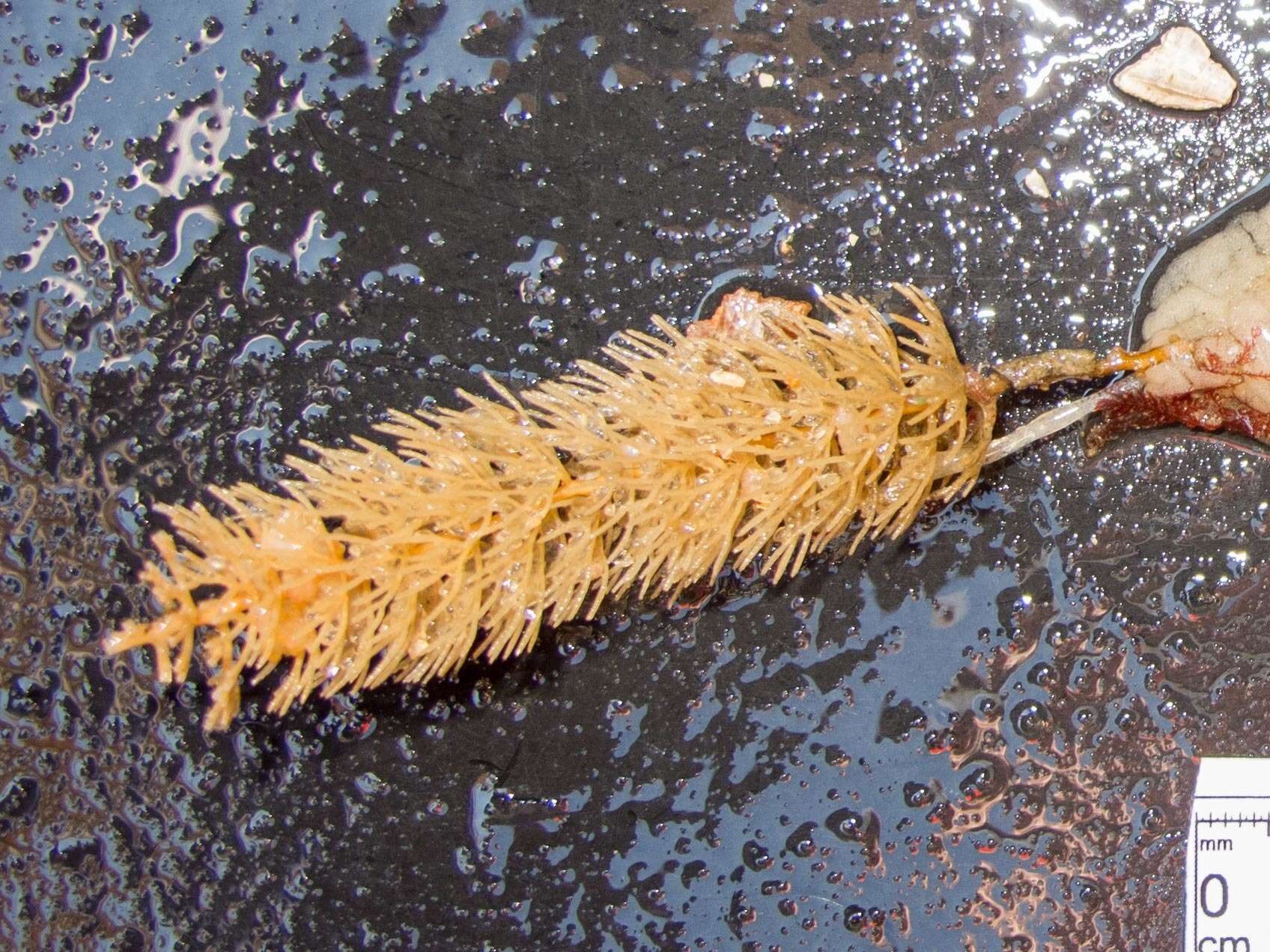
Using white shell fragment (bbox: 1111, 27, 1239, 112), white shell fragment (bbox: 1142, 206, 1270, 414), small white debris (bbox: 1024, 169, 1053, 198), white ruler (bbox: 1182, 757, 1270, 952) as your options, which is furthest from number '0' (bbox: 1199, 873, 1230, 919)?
white shell fragment (bbox: 1111, 27, 1239, 112)

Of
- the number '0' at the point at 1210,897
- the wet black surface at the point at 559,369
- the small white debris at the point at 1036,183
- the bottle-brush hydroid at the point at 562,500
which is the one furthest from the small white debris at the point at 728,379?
the number '0' at the point at 1210,897

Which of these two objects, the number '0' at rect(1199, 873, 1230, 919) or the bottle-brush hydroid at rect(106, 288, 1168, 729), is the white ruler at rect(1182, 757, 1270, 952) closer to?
the number '0' at rect(1199, 873, 1230, 919)

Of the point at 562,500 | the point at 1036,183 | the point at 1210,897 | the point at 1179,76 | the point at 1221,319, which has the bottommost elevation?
the point at 1210,897

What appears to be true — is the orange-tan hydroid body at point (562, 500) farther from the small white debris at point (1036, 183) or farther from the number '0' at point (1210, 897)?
the number '0' at point (1210, 897)

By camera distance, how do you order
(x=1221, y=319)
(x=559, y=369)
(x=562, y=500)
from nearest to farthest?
(x=562, y=500)
(x=1221, y=319)
(x=559, y=369)

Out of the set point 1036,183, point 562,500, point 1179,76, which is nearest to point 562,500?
point 562,500

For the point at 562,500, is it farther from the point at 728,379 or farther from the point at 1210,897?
the point at 1210,897

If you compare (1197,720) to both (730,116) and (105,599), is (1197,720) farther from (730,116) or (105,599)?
(105,599)

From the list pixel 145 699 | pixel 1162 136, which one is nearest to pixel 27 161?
pixel 145 699
